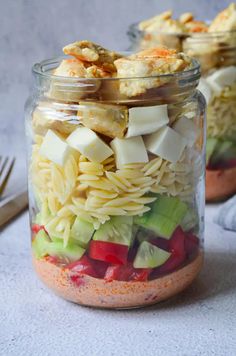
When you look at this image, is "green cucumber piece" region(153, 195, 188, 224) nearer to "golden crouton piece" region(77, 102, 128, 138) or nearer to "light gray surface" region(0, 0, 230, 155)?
"golden crouton piece" region(77, 102, 128, 138)

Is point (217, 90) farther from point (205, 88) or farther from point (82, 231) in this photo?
point (82, 231)

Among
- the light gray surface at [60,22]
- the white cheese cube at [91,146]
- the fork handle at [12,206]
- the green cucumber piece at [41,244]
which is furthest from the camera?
the light gray surface at [60,22]

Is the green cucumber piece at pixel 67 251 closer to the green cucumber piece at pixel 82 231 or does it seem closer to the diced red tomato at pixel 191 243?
the green cucumber piece at pixel 82 231

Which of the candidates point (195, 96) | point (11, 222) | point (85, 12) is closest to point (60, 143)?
point (195, 96)

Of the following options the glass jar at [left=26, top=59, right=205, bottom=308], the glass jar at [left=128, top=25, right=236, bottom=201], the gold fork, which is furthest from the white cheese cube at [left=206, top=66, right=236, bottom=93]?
the gold fork

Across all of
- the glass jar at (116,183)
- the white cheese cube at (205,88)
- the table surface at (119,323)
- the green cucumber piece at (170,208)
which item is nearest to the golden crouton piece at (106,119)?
the glass jar at (116,183)

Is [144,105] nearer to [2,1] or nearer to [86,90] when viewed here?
[86,90]
